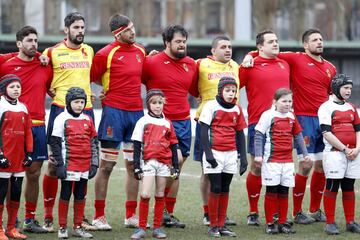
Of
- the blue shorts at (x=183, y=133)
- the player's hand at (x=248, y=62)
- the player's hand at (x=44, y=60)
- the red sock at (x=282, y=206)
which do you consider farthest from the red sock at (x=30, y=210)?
the player's hand at (x=248, y=62)

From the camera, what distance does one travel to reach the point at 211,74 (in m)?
11.4

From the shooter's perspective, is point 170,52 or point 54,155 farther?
point 170,52

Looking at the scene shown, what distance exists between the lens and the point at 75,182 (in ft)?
34.2

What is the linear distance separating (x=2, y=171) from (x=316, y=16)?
1814 inches

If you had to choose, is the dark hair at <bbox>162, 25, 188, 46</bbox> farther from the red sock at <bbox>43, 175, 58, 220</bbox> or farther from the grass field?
the grass field

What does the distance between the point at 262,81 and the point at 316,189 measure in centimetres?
156

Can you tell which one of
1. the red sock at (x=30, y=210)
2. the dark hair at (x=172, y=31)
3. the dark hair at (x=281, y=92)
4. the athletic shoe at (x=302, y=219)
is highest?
the dark hair at (x=172, y=31)

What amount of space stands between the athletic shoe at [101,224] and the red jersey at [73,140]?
936 mm

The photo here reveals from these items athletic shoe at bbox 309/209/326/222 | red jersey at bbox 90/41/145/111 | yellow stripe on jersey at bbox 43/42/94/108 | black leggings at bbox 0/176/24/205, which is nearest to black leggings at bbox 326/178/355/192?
athletic shoe at bbox 309/209/326/222

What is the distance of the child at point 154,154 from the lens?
10.3 m

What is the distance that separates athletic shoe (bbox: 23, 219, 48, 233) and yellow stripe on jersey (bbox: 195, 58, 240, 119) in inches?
90.4

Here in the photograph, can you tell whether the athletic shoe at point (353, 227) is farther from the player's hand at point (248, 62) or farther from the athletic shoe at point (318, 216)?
the player's hand at point (248, 62)

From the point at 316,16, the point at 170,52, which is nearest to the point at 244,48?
the point at 170,52

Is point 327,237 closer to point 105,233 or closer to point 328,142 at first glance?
point 328,142
